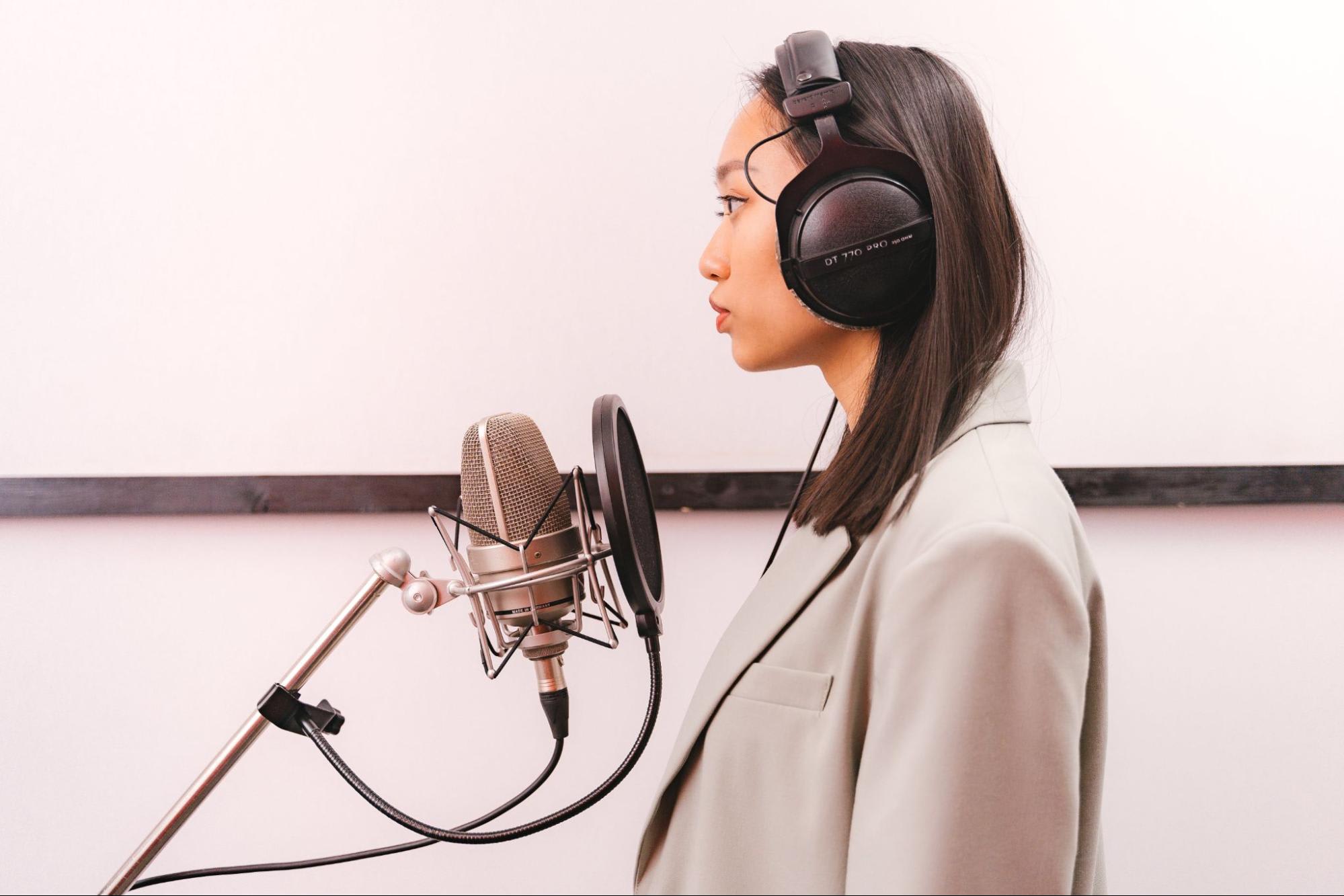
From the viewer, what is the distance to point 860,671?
63cm

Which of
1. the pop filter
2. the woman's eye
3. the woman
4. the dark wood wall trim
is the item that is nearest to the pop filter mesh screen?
the pop filter

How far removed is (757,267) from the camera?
753 millimetres

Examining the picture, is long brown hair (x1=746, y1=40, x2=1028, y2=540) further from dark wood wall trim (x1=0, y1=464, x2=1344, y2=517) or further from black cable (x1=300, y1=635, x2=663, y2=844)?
dark wood wall trim (x1=0, y1=464, x2=1344, y2=517)

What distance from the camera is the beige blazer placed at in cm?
53

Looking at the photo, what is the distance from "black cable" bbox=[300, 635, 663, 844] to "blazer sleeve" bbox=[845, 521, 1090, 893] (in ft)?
0.85

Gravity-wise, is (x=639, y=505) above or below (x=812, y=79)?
below

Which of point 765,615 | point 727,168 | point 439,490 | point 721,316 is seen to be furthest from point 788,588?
point 439,490

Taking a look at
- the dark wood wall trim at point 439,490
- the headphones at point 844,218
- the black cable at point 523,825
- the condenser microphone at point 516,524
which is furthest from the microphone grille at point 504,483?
the dark wood wall trim at point 439,490

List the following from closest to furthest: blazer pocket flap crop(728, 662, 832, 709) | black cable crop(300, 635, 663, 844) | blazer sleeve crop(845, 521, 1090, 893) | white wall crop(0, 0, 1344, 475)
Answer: blazer sleeve crop(845, 521, 1090, 893)
blazer pocket flap crop(728, 662, 832, 709)
black cable crop(300, 635, 663, 844)
white wall crop(0, 0, 1344, 475)

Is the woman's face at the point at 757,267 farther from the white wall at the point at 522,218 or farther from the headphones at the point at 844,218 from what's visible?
the white wall at the point at 522,218

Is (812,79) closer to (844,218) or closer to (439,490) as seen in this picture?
(844,218)

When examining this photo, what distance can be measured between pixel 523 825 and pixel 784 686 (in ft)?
0.92

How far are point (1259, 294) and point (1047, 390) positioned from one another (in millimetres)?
343

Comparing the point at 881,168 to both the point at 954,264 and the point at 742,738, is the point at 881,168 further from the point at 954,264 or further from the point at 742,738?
the point at 742,738
